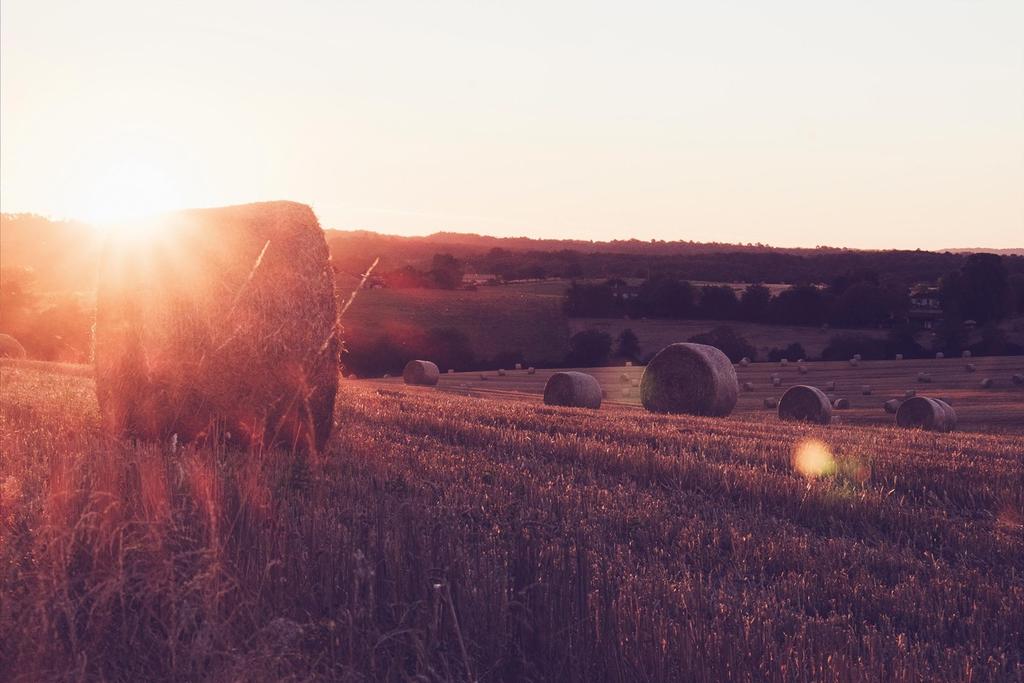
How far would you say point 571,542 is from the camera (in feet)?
18.2

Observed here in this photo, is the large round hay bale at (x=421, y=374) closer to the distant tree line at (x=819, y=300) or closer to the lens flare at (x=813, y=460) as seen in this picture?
the distant tree line at (x=819, y=300)

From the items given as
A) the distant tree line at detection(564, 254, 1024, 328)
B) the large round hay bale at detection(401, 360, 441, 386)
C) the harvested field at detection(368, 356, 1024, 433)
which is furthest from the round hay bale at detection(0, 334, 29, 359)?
the distant tree line at detection(564, 254, 1024, 328)

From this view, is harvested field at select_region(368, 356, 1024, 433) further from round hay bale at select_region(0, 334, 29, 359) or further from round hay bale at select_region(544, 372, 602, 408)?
round hay bale at select_region(0, 334, 29, 359)

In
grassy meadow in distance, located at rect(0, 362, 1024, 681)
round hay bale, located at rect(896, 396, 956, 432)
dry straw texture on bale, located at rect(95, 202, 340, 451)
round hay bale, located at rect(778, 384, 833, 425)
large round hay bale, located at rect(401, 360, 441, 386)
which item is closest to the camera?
grassy meadow in distance, located at rect(0, 362, 1024, 681)

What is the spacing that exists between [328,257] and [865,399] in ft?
91.6

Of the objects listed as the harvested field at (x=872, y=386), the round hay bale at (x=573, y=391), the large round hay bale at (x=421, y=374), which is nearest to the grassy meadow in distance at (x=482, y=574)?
the round hay bale at (x=573, y=391)

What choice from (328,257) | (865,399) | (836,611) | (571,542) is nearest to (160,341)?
(328,257)

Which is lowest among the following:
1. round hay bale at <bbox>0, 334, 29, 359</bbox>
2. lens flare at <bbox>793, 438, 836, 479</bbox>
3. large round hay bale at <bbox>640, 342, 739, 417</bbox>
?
round hay bale at <bbox>0, 334, 29, 359</bbox>

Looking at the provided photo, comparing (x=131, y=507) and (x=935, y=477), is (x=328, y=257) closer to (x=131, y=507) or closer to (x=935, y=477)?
(x=131, y=507)

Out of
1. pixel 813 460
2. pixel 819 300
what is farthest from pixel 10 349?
pixel 819 300

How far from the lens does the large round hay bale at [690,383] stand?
79.9 feet

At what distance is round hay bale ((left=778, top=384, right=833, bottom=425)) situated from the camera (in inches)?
1017

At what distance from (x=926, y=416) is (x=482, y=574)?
22230 millimetres

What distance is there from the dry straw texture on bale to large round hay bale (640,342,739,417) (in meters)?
15.0
